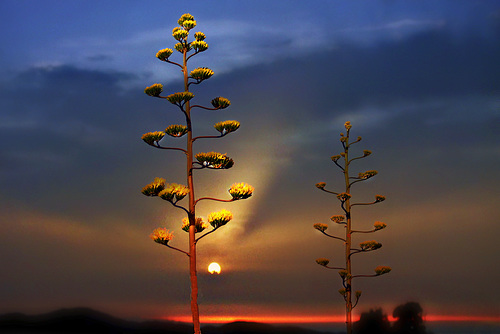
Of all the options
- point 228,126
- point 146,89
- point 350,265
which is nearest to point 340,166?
point 350,265

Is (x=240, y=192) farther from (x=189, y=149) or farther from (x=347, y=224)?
(x=347, y=224)

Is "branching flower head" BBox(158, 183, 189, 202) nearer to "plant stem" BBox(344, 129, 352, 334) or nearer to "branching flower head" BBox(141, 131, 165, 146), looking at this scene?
"branching flower head" BBox(141, 131, 165, 146)

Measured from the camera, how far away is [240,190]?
11656 millimetres

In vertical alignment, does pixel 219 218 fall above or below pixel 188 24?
below

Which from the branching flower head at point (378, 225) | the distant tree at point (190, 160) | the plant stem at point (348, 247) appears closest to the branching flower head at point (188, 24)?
the distant tree at point (190, 160)

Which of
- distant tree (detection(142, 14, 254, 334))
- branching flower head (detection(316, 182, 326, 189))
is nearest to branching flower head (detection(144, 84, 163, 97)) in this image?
distant tree (detection(142, 14, 254, 334))

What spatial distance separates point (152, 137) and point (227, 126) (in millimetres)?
1476

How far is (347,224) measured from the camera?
15523mm

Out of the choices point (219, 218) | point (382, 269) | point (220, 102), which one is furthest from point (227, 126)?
point (382, 269)

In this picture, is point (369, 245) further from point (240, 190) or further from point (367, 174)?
point (240, 190)

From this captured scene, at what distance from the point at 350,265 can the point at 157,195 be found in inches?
230

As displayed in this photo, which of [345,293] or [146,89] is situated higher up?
[146,89]

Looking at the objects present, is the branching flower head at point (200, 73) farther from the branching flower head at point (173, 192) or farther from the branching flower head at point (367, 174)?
the branching flower head at point (367, 174)

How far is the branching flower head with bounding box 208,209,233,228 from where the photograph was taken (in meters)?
11.8
